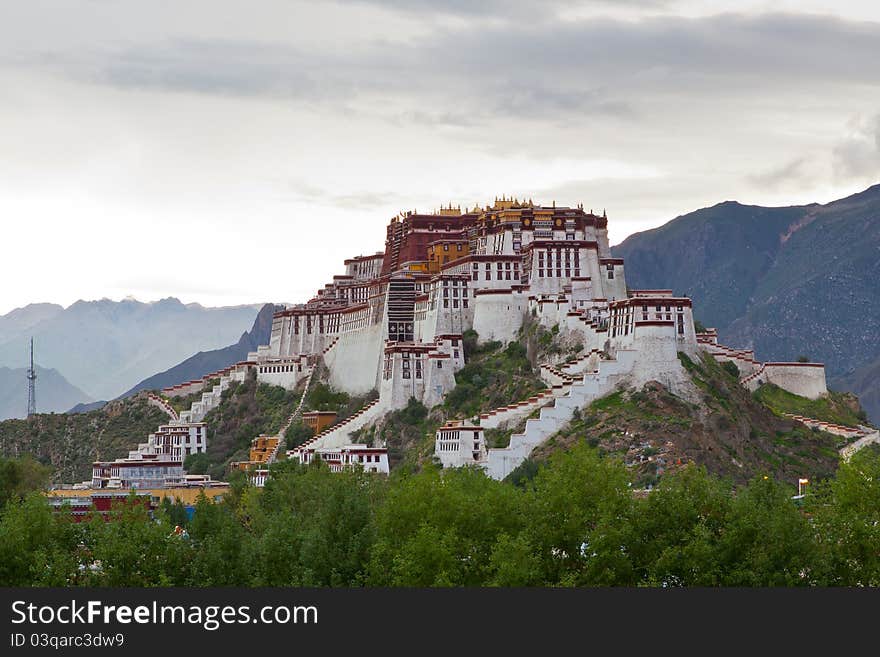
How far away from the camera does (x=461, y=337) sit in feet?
437

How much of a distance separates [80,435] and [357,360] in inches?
1346

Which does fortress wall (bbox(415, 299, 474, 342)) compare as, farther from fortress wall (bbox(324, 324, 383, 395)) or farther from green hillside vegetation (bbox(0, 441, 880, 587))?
green hillside vegetation (bbox(0, 441, 880, 587))

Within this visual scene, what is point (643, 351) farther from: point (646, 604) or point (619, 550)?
point (646, 604)

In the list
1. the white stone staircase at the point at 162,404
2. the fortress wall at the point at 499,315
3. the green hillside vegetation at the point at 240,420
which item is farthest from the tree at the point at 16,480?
the white stone staircase at the point at 162,404

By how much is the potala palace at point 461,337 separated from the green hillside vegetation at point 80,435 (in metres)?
5.74

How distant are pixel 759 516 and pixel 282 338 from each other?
319 ft

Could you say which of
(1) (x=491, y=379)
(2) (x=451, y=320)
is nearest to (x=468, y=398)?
(1) (x=491, y=379)

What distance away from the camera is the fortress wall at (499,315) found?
132 metres

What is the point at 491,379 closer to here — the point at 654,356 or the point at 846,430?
the point at 654,356

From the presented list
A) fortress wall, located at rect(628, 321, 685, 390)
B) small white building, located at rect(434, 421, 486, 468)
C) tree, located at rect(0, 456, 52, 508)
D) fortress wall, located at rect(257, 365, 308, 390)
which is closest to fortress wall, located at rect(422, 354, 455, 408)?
small white building, located at rect(434, 421, 486, 468)

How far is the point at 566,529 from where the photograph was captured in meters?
70.2

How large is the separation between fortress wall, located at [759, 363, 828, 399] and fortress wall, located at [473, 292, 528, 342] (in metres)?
17.2

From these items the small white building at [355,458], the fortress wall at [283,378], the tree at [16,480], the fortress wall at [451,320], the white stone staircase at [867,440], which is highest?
the fortress wall at [451,320]

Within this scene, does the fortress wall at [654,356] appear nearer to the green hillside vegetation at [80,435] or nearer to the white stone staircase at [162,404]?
the green hillside vegetation at [80,435]
